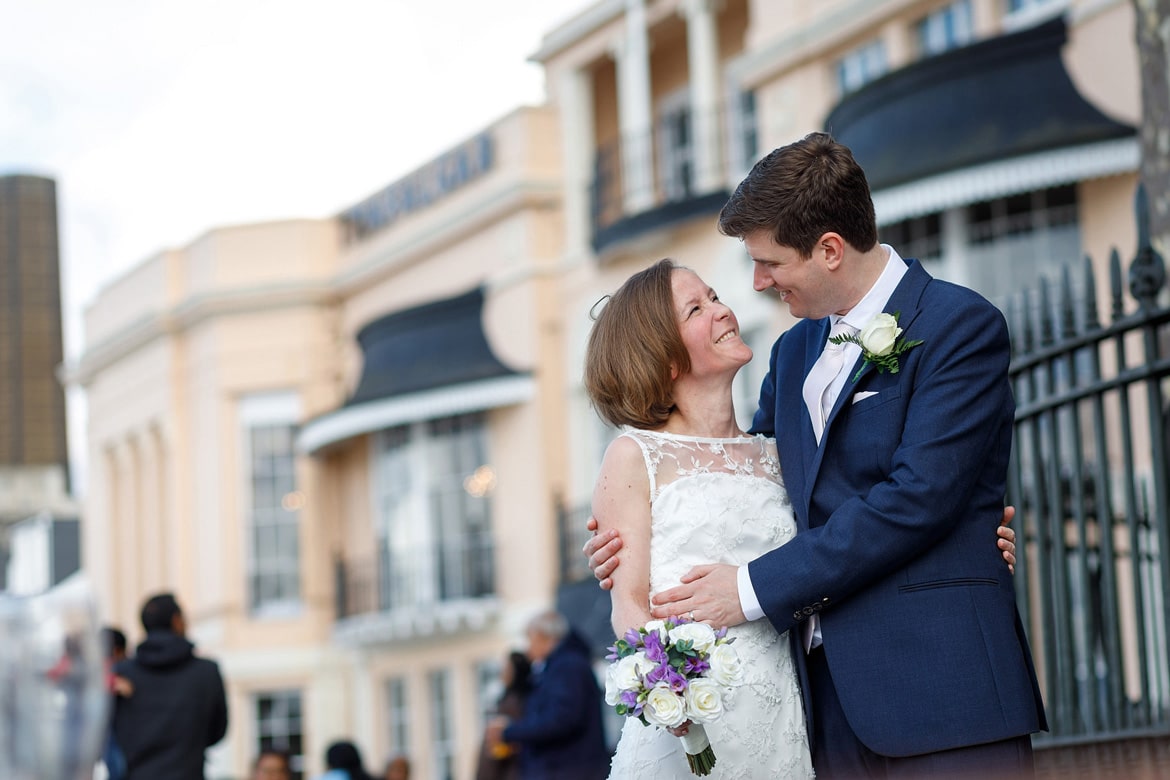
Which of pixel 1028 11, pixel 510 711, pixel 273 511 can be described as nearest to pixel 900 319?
pixel 510 711

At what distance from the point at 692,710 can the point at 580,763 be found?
6568 millimetres

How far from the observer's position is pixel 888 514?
3.71 meters

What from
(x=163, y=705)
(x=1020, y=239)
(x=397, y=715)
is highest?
(x=1020, y=239)

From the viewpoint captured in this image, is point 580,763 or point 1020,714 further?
point 580,763

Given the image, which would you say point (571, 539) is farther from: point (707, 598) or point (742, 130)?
point (707, 598)

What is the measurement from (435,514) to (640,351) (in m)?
21.4

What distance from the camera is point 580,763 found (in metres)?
10.2

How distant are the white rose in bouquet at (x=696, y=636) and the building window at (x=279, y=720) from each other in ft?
81.2

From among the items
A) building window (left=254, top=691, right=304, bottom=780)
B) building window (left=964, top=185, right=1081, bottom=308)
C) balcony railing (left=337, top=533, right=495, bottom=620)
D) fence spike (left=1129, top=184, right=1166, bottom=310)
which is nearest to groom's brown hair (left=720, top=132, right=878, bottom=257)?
fence spike (left=1129, top=184, right=1166, bottom=310)

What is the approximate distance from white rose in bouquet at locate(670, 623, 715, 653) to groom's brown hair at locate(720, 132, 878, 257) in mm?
838

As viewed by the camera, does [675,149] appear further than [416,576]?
No

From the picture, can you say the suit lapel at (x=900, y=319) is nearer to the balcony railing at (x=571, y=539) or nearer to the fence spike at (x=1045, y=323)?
the fence spike at (x=1045, y=323)

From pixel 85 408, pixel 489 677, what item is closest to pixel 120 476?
pixel 85 408

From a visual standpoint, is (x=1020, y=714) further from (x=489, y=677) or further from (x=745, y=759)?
(x=489, y=677)
